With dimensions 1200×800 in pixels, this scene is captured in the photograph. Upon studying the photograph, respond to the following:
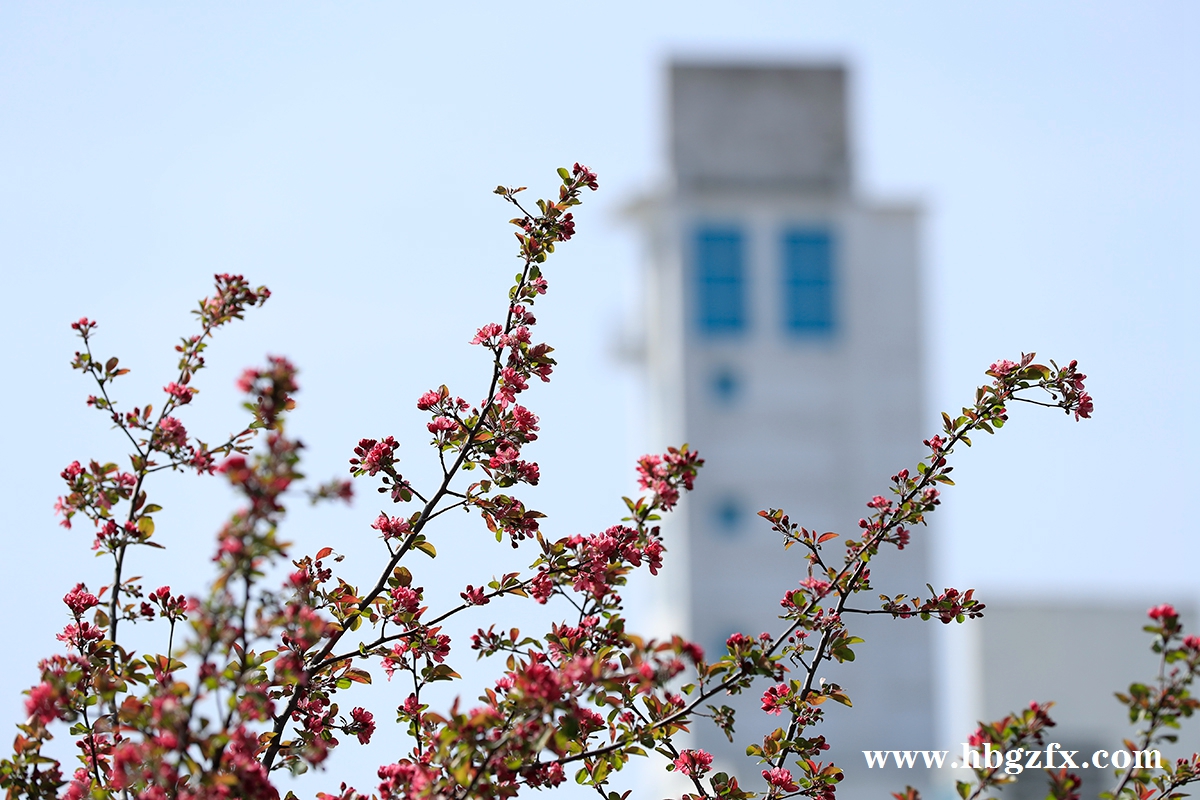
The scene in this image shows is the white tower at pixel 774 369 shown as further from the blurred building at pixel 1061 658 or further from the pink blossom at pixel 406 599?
the pink blossom at pixel 406 599

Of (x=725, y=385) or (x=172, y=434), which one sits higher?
(x=725, y=385)

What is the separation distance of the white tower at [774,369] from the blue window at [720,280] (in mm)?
24

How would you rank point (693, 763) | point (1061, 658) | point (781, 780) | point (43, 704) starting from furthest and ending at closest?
point (1061, 658), point (693, 763), point (781, 780), point (43, 704)

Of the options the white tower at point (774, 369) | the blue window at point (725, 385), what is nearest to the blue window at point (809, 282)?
the white tower at point (774, 369)

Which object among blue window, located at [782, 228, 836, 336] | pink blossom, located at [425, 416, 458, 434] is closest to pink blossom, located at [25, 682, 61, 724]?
pink blossom, located at [425, 416, 458, 434]

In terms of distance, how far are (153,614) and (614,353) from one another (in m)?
24.5

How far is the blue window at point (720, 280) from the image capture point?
2592 cm

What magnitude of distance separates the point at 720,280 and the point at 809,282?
1.70 metres

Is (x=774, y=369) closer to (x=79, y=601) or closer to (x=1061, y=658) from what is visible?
(x=1061, y=658)

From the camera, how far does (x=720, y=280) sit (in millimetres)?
26047

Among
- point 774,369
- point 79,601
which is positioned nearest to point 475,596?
point 79,601

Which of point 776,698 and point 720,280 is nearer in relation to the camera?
point 776,698

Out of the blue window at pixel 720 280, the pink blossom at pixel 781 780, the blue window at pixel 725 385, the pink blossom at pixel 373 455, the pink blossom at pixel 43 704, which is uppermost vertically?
the blue window at pixel 720 280

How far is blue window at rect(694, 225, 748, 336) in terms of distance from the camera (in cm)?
2592
